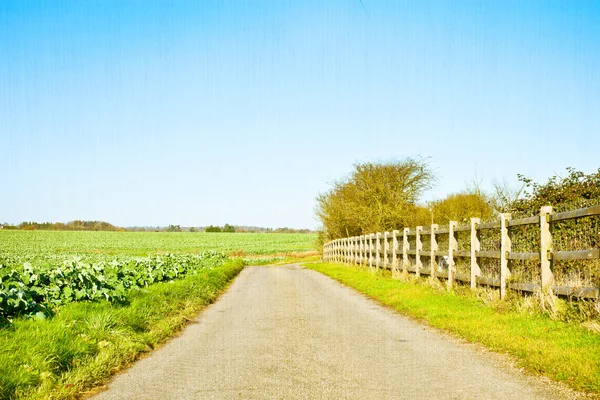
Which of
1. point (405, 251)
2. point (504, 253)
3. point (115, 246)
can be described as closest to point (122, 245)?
point (115, 246)

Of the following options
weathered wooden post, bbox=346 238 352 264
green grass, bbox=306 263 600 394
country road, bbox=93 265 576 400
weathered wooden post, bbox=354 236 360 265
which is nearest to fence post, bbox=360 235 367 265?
weathered wooden post, bbox=354 236 360 265

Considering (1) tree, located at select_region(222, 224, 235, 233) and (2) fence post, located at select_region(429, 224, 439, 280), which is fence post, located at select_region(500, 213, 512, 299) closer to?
(2) fence post, located at select_region(429, 224, 439, 280)

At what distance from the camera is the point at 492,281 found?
10930mm

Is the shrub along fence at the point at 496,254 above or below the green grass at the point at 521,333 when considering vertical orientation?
above

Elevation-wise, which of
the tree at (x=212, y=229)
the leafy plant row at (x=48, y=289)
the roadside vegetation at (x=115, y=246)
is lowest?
the roadside vegetation at (x=115, y=246)

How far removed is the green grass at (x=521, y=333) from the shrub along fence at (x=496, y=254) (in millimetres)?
569

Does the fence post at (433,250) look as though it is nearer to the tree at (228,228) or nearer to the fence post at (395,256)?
the fence post at (395,256)

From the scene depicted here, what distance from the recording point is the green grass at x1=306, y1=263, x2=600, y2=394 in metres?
5.56

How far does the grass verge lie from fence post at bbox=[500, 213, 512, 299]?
19.1 ft

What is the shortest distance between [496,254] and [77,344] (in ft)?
25.6

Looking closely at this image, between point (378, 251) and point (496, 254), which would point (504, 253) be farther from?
point (378, 251)

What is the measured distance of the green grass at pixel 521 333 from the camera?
5.56 metres

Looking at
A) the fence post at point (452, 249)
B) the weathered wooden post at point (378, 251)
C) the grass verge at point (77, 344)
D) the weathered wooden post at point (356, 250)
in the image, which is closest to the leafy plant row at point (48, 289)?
the grass verge at point (77, 344)

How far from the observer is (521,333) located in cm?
746
